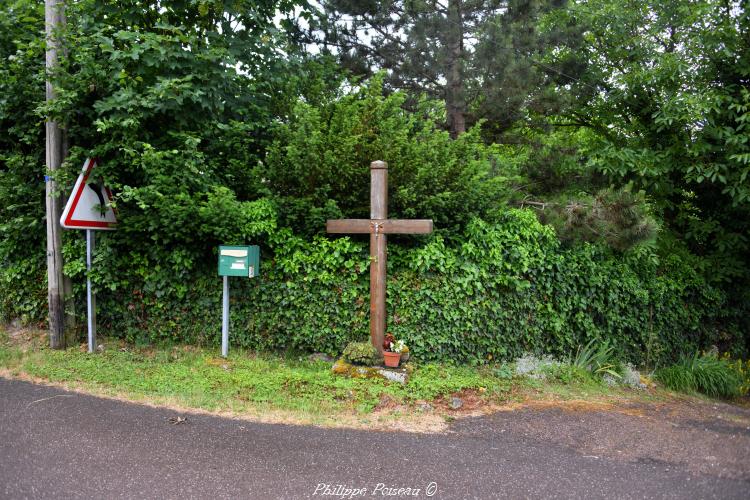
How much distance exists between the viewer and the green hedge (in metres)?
6.19

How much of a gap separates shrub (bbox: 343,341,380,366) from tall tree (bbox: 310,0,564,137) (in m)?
5.62

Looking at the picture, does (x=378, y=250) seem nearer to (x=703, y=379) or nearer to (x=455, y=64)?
(x=455, y=64)

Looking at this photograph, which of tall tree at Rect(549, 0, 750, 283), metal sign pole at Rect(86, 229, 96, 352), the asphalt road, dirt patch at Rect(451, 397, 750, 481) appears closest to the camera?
the asphalt road

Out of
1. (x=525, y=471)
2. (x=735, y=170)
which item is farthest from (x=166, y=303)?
(x=735, y=170)

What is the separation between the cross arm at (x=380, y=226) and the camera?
19.4 feet

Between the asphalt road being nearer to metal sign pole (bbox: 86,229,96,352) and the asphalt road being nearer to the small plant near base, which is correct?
the small plant near base

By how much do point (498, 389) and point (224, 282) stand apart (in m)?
3.59

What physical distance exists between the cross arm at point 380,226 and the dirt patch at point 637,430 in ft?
7.31

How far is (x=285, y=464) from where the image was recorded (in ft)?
12.1

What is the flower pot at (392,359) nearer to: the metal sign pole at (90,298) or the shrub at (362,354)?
the shrub at (362,354)

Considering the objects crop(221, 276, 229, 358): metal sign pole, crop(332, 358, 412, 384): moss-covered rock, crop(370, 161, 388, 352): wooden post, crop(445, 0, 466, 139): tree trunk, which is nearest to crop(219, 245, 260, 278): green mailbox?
crop(221, 276, 229, 358): metal sign pole

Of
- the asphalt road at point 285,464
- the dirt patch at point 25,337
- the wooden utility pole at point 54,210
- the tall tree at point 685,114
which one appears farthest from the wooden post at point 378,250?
the dirt patch at point 25,337

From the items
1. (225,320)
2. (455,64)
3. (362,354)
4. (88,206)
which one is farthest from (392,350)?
(455,64)

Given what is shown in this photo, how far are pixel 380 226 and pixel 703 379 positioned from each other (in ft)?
18.3
